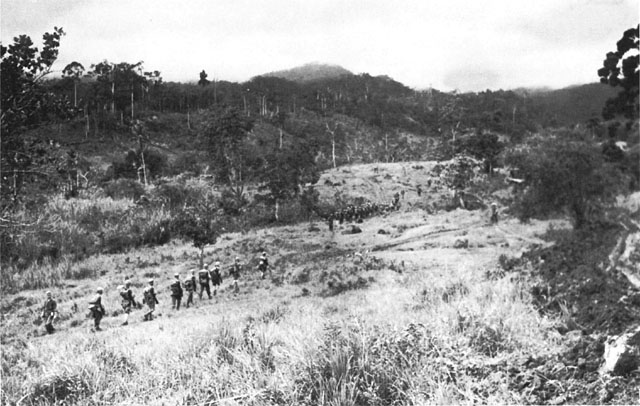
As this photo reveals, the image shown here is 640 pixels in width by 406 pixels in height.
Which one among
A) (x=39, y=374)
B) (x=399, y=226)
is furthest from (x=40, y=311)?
(x=399, y=226)

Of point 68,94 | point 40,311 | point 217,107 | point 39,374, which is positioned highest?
point 217,107

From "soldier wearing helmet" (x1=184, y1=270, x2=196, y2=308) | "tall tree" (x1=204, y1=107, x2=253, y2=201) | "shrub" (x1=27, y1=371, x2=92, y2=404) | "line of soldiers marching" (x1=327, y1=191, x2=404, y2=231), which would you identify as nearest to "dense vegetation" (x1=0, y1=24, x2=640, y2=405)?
"shrub" (x1=27, y1=371, x2=92, y2=404)

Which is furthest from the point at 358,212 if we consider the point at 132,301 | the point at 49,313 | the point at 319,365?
the point at 319,365

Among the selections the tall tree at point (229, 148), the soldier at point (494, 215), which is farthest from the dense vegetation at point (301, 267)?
the soldier at point (494, 215)

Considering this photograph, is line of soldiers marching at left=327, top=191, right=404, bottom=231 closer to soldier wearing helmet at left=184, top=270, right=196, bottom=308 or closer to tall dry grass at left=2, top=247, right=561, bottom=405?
soldier wearing helmet at left=184, top=270, right=196, bottom=308

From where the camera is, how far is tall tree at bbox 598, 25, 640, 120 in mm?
14109

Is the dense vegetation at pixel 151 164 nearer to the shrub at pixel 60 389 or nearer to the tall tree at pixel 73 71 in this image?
the tall tree at pixel 73 71

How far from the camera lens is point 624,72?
15.8m

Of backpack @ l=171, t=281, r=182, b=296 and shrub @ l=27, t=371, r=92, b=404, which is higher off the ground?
shrub @ l=27, t=371, r=92, b=404

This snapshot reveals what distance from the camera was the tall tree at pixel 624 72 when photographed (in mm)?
14109

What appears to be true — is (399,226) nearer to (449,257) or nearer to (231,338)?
(449,257)

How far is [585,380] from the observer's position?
13.4ft

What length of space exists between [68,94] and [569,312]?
8.72 meters

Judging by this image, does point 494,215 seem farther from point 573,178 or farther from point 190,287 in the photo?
point 190,287
